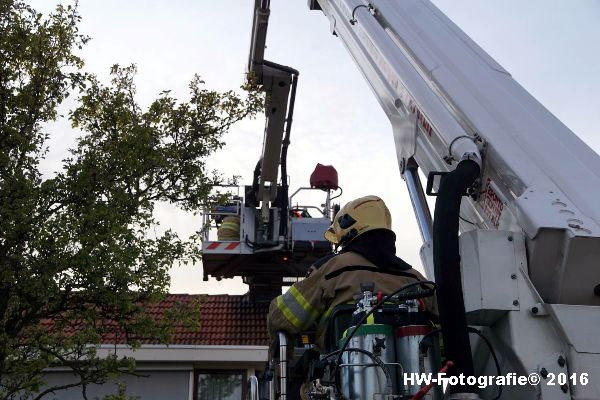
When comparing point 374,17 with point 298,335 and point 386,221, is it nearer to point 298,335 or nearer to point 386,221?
point 386,221

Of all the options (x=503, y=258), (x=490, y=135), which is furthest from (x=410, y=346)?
(x=490, y=135)

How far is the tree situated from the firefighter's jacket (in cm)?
362

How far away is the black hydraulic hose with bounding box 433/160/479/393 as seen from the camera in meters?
2.68

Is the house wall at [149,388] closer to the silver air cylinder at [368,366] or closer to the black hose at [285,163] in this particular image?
the black hose at [285,163]

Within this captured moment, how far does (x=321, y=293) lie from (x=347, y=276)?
0.16m

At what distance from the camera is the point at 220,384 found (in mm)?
13008

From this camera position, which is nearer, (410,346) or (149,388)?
(410,346)

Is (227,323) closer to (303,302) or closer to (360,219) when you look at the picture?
(360,219)

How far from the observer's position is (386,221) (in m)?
3.67

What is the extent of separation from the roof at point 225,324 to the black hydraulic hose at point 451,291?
1001cm

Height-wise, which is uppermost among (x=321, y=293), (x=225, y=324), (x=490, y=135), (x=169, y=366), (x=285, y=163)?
(x=285, y=163)

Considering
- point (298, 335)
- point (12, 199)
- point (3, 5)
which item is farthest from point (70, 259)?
point (298, 335)

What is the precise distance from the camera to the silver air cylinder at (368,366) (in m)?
2.75

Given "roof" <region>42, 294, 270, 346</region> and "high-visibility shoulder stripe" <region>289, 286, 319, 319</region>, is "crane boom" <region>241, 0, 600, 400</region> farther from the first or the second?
"roof" <region>42, 294, 270, 346</region>
